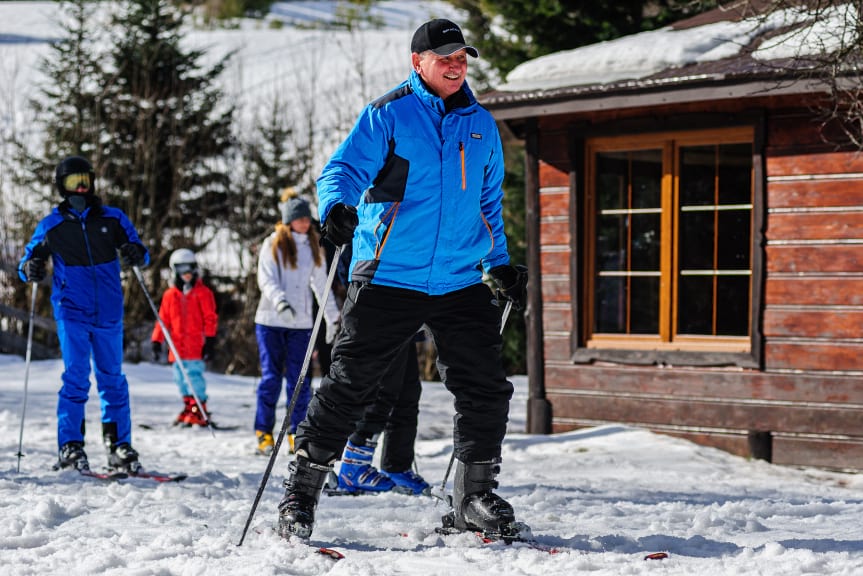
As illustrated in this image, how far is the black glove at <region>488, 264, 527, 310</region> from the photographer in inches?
168

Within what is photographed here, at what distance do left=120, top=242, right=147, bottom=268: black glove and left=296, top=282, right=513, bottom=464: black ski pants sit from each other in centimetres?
255

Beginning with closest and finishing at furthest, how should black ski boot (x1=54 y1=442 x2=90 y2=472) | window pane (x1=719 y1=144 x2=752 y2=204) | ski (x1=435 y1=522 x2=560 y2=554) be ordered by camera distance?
ski (x1=435 y1=522 x2=560 y2=554) → black ski boot (x1=54 y1=442 x2=90 y2=472) → window pane (x1=719 y1=144 x2=752 y2=204)

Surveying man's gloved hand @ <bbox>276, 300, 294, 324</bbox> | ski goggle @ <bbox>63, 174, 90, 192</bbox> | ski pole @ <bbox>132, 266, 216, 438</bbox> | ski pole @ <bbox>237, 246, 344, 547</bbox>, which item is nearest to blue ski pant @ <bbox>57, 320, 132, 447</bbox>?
ski pole @ <bbox>132, 266, 216, 438</bbox>

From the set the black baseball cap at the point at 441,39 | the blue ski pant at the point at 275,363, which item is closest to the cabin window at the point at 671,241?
the blue ski pant at the point at 275,363

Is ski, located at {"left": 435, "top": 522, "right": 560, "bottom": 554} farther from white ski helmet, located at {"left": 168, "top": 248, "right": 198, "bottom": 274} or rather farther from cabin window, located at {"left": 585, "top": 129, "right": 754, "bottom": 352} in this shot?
white ski helmet, located at {"left": 168, "top": 248, "right": 198, "bottom": 274}

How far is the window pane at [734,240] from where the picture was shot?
8086 millimetres

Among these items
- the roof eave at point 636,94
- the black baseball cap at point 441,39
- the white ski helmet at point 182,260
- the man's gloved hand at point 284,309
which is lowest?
the man's gloved hand at point 284,309

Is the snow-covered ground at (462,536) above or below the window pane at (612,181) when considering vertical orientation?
below

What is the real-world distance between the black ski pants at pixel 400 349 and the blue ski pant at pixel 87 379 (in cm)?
250

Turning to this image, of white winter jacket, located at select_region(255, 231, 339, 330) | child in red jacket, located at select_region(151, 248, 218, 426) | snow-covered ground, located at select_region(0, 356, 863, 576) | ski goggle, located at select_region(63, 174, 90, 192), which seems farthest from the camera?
child in red jacket, located at select_region(151, 248, 218, 426)

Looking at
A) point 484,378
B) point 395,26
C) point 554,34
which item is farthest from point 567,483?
point 395,26

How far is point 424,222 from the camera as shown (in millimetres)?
3924

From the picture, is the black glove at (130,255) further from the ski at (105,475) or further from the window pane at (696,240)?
the window pane at (696,240)

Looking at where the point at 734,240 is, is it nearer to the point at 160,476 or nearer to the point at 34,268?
the point at 160,476
